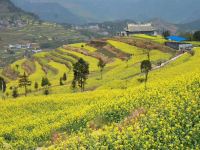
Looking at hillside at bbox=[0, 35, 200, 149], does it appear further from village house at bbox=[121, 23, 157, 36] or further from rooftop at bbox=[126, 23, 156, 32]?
rooftop at bbox=[126, 23, 156, 32]

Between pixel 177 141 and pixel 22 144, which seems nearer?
pixel 177 141

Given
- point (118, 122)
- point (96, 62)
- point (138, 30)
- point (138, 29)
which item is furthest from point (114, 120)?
point (138, 29)

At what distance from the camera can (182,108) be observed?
20359 millimetres

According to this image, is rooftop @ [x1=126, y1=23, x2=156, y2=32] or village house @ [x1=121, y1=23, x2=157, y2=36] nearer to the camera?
village house @ [x1=121, y1=23, x2=157, y2=36]

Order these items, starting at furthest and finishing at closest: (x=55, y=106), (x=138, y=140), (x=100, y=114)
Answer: (x=55, y=106), (x=100, y=114), (x=138, y=140)

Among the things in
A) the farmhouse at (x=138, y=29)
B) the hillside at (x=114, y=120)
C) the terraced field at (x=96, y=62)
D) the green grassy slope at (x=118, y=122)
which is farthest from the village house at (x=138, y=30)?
the green grassy slope at (x=118, y=122)

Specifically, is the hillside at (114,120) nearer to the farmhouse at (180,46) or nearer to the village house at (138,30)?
the farmhouse at (180,46)

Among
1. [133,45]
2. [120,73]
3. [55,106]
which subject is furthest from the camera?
[133,45]

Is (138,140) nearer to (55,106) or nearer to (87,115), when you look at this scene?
(87,115)

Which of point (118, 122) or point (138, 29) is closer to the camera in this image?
point (118, 122)

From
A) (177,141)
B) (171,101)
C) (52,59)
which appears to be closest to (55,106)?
(171,101)

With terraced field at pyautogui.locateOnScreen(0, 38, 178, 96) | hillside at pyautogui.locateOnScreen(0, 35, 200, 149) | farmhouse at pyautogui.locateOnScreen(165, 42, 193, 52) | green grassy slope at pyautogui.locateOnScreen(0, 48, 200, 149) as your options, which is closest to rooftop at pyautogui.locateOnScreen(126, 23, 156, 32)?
terraced field at pyautogui.locateOnScreen(0, 38, 178, 96)

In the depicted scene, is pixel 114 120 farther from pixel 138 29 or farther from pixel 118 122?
pixel 138 29

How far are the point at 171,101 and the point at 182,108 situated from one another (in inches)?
126
